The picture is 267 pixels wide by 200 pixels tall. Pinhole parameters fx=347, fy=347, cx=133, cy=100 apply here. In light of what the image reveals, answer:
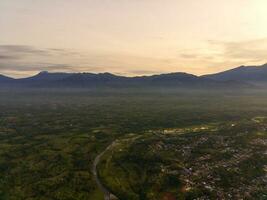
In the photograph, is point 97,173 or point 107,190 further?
point 97,173

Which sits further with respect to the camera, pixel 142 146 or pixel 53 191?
pixel 142 146

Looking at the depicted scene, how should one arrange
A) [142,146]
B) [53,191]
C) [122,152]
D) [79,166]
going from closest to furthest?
[53,191] < [79,166] < [122,152] < [142,146]

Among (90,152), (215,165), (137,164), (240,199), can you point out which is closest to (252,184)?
(240,199)

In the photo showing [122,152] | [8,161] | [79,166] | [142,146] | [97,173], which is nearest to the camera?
[97,173]

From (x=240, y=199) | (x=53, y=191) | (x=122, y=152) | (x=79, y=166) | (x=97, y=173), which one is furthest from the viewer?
(x=122, y=152)

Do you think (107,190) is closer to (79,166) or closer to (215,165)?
(79,166)

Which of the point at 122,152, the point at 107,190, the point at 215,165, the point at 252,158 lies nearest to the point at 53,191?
the point at 107,190

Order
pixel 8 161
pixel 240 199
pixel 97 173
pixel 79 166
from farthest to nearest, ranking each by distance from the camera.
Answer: pixel 8 161, pixel 79 166, pixel 97 173, pixel 240 199

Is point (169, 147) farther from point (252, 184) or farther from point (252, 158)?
point (252, 184)
